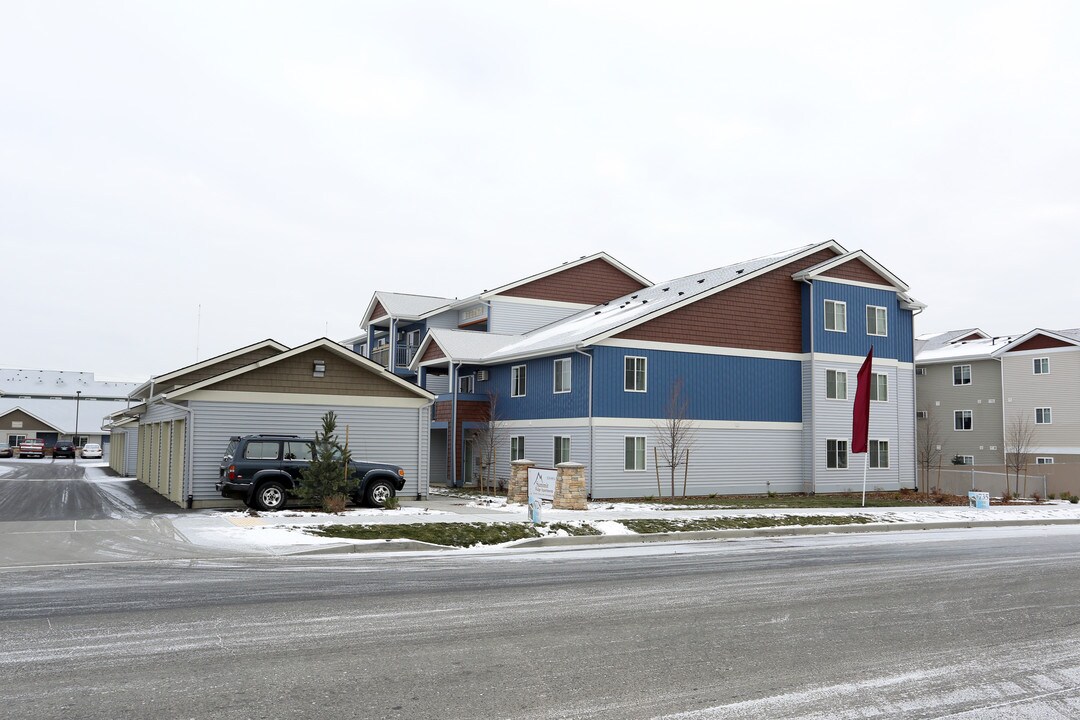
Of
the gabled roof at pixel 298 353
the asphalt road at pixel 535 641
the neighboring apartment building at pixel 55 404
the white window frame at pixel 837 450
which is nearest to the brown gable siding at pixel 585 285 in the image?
the white window frame at pixel 837 450

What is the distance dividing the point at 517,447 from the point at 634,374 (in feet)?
21.0

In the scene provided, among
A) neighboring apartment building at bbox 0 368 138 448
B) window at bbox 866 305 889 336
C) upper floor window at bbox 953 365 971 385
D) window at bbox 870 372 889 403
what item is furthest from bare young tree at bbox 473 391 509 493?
neighboring apartment building at bbox 0 368 138 448

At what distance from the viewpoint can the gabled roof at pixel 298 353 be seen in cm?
2414

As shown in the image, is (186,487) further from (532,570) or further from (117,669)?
(117,669)

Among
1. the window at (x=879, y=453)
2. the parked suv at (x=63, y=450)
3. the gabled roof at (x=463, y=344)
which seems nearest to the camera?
the window at (x=879, y=453)

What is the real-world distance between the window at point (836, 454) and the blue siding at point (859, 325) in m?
3.53

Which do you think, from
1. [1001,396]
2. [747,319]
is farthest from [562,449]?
[1001,396]

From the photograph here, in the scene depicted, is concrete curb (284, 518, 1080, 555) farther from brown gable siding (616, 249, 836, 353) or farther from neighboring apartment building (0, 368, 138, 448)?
neighboring apartment building (0, 368, 138, 448)

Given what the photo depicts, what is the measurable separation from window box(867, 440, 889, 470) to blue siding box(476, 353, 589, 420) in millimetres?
12877

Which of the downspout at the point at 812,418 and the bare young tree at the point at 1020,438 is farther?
the bare young tree at the point at 1020,438

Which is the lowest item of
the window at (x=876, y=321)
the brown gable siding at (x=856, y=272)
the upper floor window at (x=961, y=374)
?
the upper floor window at (x=961, y=374)

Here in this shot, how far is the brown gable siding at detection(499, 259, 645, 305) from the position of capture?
153 ft

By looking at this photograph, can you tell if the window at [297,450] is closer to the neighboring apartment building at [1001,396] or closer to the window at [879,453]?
the window at [879,453]

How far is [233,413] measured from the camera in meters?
25.1
